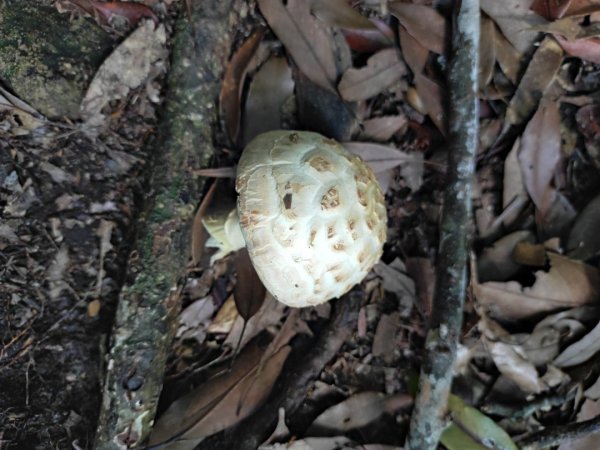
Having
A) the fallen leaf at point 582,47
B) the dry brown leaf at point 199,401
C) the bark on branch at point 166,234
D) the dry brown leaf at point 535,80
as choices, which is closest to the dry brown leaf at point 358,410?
the dry brown leaf at point 199,401

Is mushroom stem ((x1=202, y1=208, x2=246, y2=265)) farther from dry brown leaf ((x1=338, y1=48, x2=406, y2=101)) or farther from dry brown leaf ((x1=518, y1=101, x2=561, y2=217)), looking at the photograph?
dry brown leaf ((x1=518, y1=101, x2=561, y2=217))

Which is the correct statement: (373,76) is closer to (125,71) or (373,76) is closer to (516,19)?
(516,19)

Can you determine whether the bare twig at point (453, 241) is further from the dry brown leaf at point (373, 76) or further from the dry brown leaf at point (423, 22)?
the dry brown leaf at point (373, 76)

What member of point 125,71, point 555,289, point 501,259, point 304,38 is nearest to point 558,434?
point 555,289

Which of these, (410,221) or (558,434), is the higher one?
(410,221)

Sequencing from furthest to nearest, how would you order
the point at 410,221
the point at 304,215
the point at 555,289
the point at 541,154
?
the point at 410,221 < the point at 541,154 < the point at 555,289 < the point at 304,215

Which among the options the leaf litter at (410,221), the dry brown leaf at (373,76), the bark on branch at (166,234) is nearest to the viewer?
the bark on branch at (166,234)
